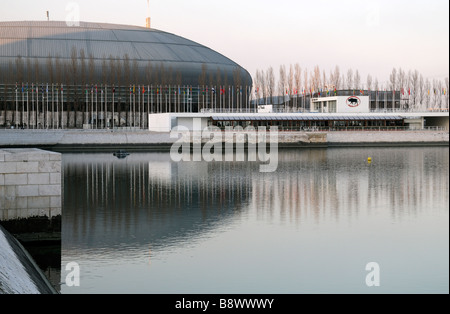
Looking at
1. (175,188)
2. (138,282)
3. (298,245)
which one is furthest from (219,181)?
(138,282)

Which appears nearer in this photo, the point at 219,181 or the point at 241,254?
the point at 241,254

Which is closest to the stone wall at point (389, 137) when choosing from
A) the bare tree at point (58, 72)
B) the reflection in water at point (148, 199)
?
the reflection in water at point (148, 199)

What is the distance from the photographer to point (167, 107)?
3615 inches

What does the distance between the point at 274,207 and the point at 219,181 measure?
1031cm

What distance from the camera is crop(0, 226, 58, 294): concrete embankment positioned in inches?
482

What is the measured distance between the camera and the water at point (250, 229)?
1709 centimetres

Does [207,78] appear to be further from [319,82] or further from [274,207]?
[274,207]

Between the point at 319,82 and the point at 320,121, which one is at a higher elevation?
the point at 319,82

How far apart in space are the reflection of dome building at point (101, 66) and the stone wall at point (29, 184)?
61058 millimetres

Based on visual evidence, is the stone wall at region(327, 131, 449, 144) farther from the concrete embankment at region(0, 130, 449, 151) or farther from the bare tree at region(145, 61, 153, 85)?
the bare tree at region(145, 61, 153, 85)
